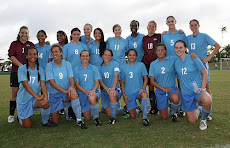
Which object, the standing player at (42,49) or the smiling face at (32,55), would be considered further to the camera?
the standing player at (42,49)

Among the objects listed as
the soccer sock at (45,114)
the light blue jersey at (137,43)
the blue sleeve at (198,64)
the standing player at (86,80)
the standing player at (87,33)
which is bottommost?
the soccer sock at (45,114)

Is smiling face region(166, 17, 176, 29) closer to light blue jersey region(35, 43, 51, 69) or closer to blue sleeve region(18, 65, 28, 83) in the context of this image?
light blue jersey region(35, 43, 51, 69)

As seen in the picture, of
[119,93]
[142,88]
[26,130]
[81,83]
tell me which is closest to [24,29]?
[81,83]

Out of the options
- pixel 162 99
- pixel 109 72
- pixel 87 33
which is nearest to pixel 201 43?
pixel 162 99

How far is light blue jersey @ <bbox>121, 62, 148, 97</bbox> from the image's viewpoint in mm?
4660

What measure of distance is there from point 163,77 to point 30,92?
8.57 feet

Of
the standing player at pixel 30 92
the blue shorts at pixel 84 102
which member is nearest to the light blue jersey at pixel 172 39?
the blue shorts at pixel 84 102

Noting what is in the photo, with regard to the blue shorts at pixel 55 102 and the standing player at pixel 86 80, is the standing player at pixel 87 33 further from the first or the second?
the blue shorts at pixel 55 102

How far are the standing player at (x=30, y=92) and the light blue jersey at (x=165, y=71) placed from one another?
2.23m

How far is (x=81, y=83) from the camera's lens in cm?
461

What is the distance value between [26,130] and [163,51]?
9.93ft

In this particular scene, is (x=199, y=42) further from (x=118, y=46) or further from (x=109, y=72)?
(x=109, y=72)

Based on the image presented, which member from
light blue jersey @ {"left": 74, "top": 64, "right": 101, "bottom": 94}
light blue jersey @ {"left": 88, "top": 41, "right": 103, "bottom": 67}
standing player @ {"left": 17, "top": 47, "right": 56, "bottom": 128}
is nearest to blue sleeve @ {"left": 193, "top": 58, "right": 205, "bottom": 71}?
light blue jersey @ {"left": 74, "top": 64, "right": 101, "bottom": 94}

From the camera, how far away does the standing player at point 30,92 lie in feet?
13.4
